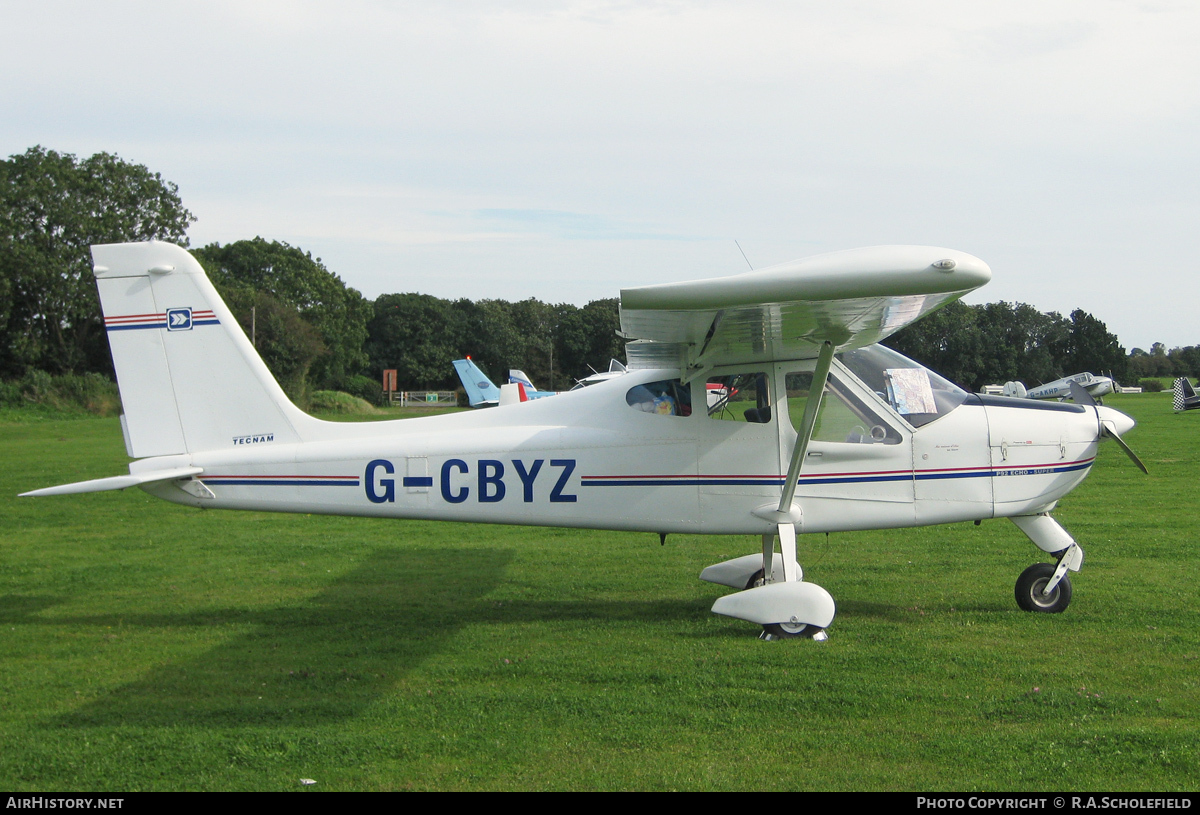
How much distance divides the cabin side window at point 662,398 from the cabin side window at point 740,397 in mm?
→ 175

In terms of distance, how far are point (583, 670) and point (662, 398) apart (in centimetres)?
216

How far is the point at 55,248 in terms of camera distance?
161ft

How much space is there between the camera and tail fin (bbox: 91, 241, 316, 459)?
22.6 feet

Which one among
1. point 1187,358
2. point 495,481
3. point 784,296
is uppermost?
point 784,296

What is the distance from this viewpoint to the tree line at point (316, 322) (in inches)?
1941

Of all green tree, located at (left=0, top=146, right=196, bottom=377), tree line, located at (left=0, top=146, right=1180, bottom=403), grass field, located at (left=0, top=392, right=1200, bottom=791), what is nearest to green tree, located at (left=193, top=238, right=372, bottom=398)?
tree line, located at (left=0, top=146, right=1180, bottom=403)

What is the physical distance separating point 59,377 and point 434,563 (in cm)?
4505

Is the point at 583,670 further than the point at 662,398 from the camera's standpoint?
No

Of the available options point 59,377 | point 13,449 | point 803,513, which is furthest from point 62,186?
point 803,513

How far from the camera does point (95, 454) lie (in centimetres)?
2217

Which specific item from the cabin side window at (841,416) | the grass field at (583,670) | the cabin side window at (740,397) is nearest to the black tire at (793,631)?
the grass field at (583,670)

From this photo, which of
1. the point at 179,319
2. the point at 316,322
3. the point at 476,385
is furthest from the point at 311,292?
the point at 179,319

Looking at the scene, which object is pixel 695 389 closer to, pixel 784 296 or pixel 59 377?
pixel 784 296

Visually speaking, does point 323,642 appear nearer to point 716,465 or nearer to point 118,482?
point 118,482
